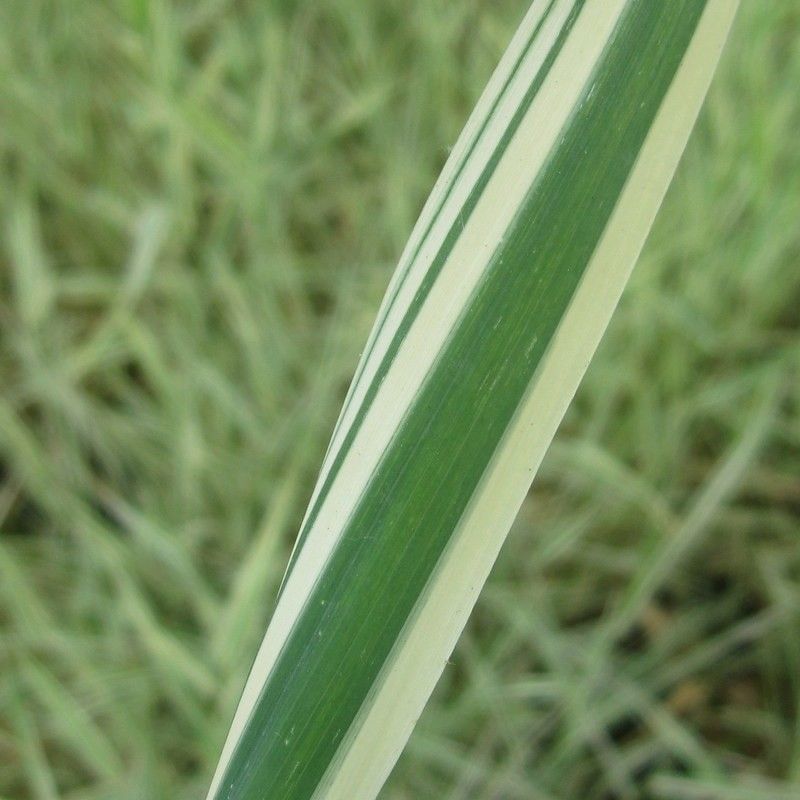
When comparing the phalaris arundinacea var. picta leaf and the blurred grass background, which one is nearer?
the phalaris arundinacea var. picta leaf

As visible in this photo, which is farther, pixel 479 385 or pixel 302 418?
pixel 302 418

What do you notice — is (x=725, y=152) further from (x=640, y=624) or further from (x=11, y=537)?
(x=11, y=537)

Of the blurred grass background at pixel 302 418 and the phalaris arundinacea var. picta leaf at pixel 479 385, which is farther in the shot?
the blurred grass background at pixel 302 418

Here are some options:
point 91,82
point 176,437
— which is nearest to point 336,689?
point 176,437

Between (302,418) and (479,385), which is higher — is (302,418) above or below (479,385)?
below
